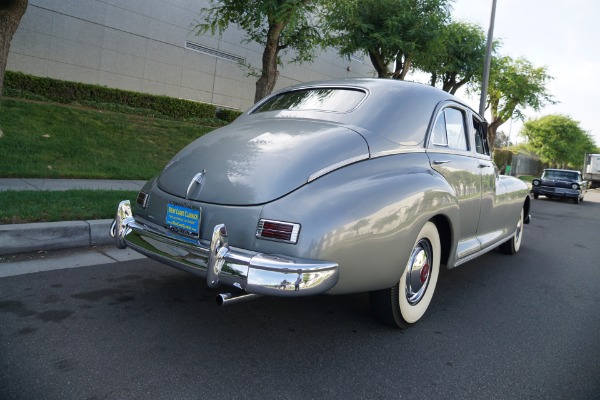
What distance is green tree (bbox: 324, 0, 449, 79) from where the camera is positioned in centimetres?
1573

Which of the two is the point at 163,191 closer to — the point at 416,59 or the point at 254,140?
the point at 254,140

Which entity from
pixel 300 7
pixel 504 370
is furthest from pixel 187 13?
pixel 504 370

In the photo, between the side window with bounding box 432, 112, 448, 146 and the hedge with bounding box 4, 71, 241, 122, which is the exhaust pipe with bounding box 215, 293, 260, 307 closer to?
the side window with bounding box 432, 112, 448, 146

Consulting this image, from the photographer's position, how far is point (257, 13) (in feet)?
32.9

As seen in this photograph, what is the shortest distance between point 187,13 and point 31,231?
16.3 metres

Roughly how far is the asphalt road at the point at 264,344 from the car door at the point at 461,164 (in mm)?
613

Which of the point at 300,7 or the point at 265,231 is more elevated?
the point at 300,7

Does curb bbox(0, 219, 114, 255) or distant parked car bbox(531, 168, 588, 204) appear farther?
distant parked car bbox(531, 168, 588, 204)

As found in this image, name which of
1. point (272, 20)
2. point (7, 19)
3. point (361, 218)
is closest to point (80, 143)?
point (7, 19)

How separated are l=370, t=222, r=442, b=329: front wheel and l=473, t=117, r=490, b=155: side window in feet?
5.18

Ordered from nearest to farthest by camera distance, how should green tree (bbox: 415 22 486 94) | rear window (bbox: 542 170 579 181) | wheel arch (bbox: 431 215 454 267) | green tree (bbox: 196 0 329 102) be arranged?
wheel arch (bbox: 431 215 454 267) < green tree (bbox: 196 0 329 102) < rear window (bbox: 542 170 579 181) < green tree (bbox: 415 22 486 94)

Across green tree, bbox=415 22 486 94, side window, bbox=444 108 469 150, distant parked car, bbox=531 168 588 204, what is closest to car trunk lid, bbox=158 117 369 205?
side window, bbox=444 108 469 150

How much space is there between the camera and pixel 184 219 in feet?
9.32

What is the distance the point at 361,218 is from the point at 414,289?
1.00 metres
